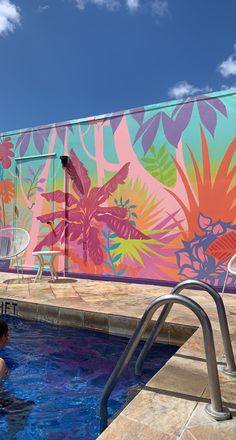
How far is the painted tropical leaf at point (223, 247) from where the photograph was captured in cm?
600

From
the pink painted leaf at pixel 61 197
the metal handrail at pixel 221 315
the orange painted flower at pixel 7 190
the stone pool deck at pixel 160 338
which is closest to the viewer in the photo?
the stone pool deck at pixel 160 338

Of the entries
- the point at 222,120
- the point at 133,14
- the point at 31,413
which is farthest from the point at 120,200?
the point at 31,413

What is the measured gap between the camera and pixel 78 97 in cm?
1037

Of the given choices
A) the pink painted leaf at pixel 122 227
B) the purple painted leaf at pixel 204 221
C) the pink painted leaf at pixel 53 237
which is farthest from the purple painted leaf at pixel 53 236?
the purple painted leaf at pixel 204 221

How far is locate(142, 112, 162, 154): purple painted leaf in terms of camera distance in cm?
685

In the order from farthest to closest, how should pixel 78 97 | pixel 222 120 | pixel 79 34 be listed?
pixel 78 97 < pixel 79 34 < pixel 222 120

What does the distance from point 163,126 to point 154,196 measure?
139 cm

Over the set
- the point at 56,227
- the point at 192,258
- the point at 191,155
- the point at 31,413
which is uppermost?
the point at 191,155

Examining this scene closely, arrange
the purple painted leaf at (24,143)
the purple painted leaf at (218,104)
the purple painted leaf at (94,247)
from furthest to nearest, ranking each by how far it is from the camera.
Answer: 1. the purple painted leaf at (24,143)
2. the purple painted leaf at (94,247)
3. the purple painted leaf at (218,104)

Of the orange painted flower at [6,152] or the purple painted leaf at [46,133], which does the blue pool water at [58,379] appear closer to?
the purple painted leaf at [46,133]

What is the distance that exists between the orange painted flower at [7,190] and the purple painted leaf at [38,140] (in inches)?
47.3

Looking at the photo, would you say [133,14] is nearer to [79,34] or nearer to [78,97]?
[79,34]

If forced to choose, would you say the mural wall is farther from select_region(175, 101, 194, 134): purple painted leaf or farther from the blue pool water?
the blue pool water

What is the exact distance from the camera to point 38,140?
27.3 ft
